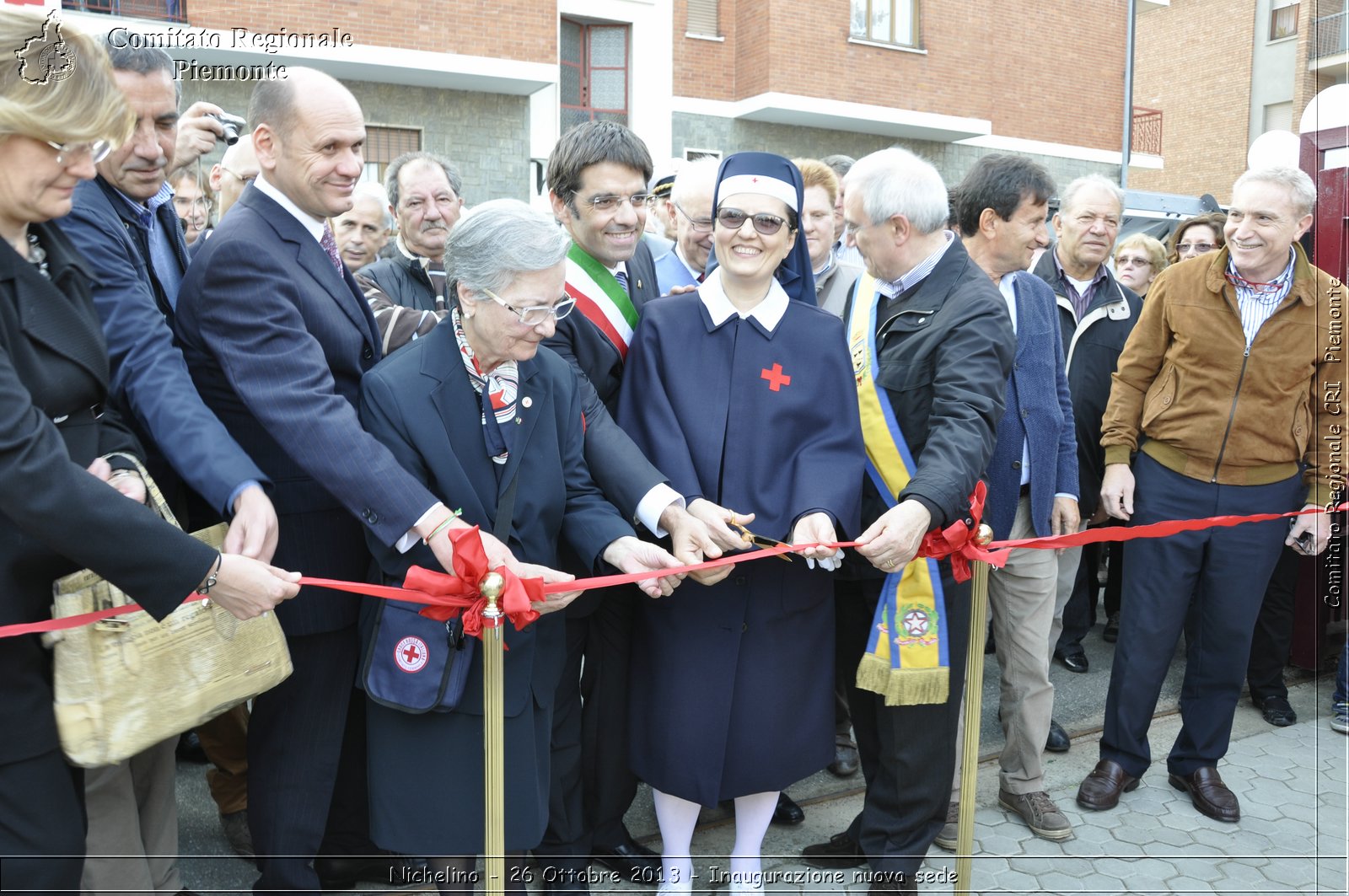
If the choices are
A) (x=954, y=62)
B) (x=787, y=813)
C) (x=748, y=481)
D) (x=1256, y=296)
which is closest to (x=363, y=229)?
(x=748, y=481)

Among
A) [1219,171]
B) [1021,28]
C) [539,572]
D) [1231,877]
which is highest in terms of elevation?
[1021,28]

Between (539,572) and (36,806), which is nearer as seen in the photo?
(36,806)

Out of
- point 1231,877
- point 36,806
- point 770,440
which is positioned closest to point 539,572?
point 770,440

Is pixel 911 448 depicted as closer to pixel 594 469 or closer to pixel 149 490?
pixel 594 469

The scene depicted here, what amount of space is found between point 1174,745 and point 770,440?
103 inches

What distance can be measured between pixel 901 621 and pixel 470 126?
45.2 ft

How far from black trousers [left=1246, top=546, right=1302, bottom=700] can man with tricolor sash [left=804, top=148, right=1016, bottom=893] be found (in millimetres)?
2719

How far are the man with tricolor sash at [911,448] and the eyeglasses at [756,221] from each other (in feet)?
1.62

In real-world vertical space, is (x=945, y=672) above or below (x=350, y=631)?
below

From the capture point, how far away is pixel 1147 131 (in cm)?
2342

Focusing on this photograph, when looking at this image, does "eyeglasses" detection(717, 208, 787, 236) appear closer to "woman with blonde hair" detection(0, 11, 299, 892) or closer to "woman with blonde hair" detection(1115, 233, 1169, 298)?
"woman with blonde hair" detection(0, 11, 299, 892)

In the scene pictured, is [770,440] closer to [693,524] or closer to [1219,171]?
[693,524]

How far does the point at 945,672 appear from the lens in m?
3.21

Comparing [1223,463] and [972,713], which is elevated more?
[1223,463]
